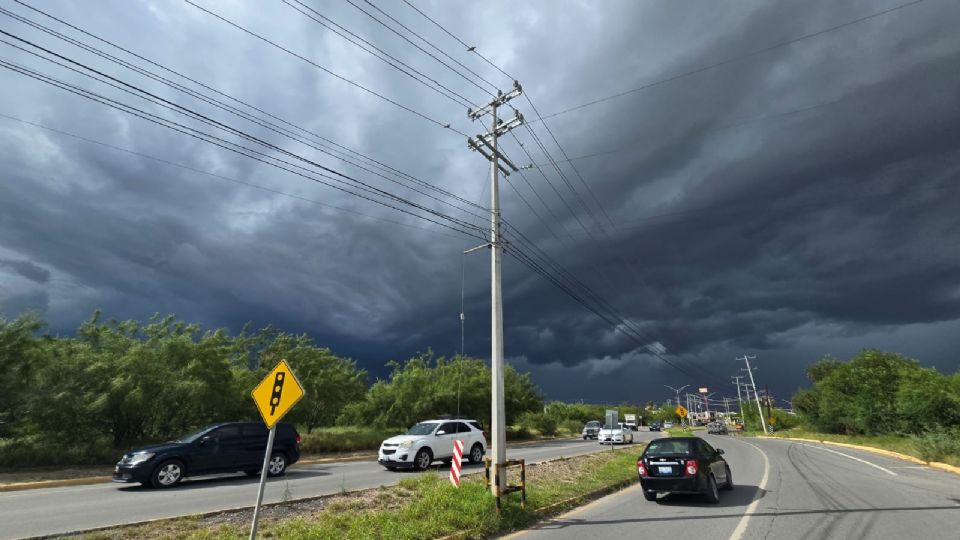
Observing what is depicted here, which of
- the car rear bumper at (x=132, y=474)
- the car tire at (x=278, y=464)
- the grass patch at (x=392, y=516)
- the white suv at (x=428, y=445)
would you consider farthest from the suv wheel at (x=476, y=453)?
the car rear bumper at (x=132, y=474)

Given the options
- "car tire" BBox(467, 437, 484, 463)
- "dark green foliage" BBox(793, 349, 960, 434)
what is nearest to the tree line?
"car tire" BBox(467, 437, 484, 463)

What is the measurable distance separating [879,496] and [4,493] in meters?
22.1

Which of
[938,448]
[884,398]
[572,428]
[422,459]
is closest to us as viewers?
[422,459]

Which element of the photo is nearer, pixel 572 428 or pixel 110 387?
pixel 110 387

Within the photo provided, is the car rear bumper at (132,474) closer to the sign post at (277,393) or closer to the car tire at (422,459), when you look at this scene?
the car tire at (422,459)

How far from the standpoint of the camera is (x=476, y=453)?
20.2 metres

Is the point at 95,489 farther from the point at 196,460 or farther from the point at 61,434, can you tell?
the point at 61,434

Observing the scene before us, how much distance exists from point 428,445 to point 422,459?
53 cm

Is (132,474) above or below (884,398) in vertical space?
below

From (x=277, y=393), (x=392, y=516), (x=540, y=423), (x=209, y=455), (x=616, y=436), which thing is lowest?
(x=392, y=516)

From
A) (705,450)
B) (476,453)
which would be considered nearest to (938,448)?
(705,450)

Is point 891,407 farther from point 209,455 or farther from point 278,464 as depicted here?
point 209,455

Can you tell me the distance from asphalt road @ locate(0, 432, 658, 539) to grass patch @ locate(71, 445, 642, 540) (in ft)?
3.82

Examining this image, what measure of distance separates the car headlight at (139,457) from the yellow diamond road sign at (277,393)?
29.0 ft
